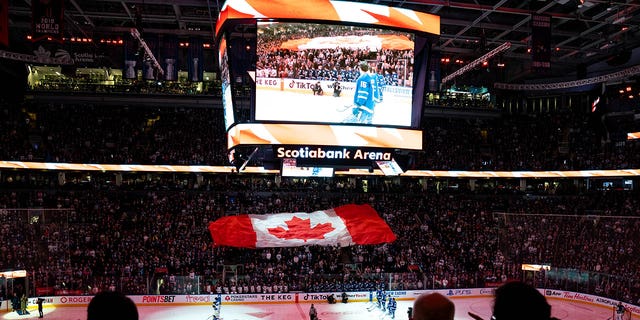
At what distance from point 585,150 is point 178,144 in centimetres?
2902

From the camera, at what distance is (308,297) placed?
27.8 metres

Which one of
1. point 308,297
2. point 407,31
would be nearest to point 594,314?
point 308,297

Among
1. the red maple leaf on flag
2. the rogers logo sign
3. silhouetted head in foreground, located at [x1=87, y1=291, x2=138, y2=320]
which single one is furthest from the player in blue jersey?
the rogers logo sign

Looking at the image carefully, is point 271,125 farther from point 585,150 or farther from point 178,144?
point 585,150

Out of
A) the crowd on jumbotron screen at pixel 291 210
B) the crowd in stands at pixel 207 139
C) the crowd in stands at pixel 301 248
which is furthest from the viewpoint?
the crowd in stands at pixel 207 139

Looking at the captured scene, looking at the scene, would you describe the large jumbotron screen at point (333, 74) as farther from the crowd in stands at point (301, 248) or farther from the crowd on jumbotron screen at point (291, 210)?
the crowd in stands at point (301, 248)

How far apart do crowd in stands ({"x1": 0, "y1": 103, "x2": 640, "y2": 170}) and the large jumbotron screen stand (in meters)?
26.3

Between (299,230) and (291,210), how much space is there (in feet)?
24.1

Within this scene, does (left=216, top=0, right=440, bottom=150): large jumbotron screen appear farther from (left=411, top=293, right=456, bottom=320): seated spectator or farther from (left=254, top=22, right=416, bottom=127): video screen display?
(left=411, top=293, right=456, bottom=320): seated spectator

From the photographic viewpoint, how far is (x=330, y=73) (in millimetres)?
10578

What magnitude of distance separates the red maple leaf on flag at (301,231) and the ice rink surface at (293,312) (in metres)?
3.53

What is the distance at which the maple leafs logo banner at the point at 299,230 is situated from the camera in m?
28.1

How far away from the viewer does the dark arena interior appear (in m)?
10.7

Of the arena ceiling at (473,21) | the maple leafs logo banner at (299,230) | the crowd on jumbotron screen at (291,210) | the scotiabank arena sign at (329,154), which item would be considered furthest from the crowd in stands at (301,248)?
the scotiabank arena sign at (329,154)
